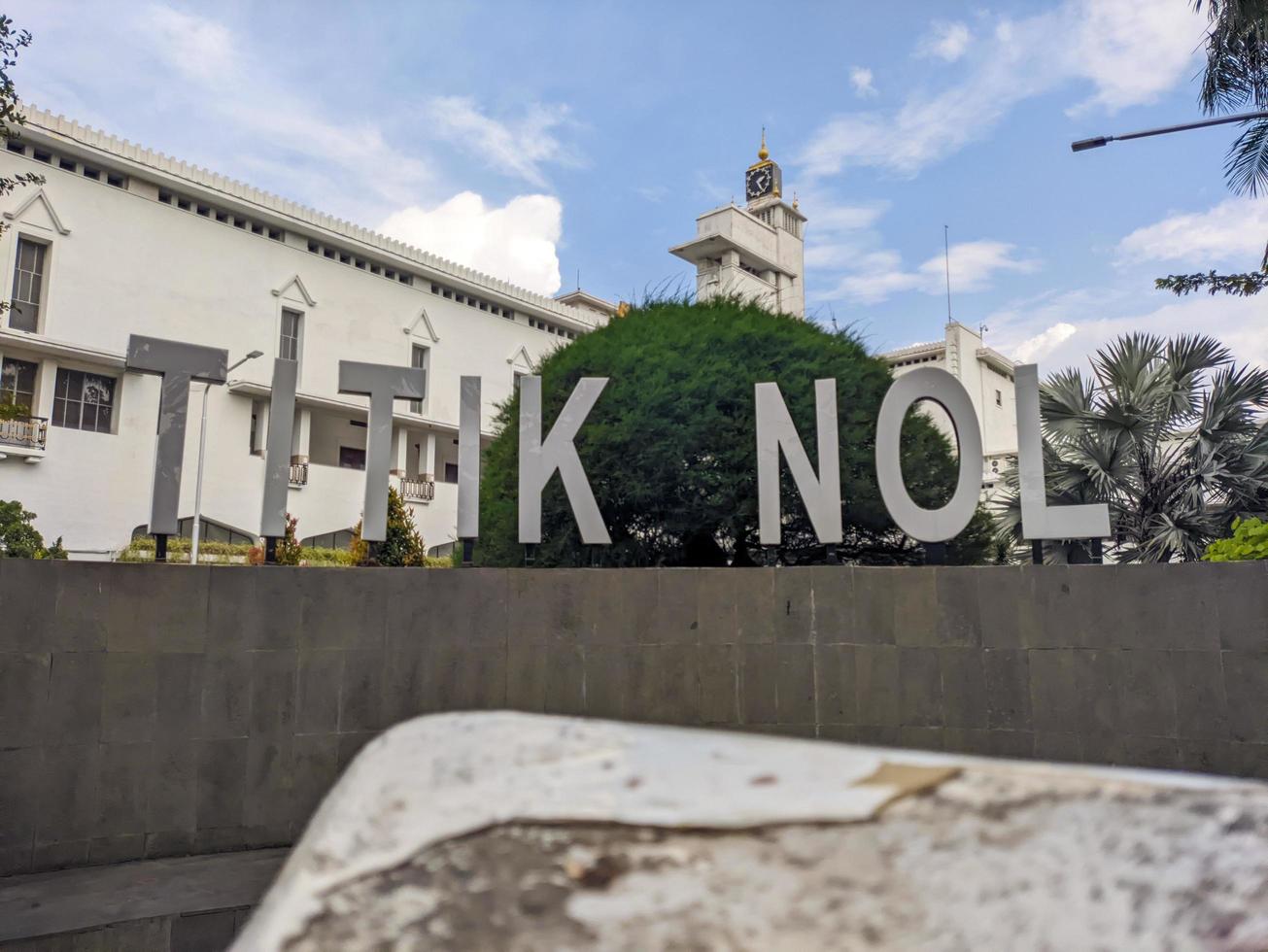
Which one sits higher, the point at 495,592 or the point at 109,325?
the point at 109,325

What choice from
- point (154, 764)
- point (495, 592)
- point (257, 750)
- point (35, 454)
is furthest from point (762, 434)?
point (35, 454)

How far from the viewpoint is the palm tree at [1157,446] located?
13297 millimetres

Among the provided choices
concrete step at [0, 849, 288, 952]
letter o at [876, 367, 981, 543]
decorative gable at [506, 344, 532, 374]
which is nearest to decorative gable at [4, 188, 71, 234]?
decorative gable at [506, 344, 532, 374]

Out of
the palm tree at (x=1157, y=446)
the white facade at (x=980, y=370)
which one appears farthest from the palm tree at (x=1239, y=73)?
the white facade at (x=980, y=370)

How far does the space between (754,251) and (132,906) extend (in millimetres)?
44126

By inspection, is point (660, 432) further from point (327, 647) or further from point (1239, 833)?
point (1239, 833)

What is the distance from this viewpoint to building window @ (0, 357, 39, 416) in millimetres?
25656

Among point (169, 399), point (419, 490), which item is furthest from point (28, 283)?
point (169, 399)

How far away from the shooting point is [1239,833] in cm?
115

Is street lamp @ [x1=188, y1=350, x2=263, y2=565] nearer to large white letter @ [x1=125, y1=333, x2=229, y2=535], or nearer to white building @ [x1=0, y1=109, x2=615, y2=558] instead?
white building @ [x1=0, y1=109, x2=615, y2=558]

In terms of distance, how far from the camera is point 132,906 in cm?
575

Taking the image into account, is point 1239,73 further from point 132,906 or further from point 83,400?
point 83,400

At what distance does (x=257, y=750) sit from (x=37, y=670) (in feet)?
5.80

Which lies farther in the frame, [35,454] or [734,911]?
[35,454]
